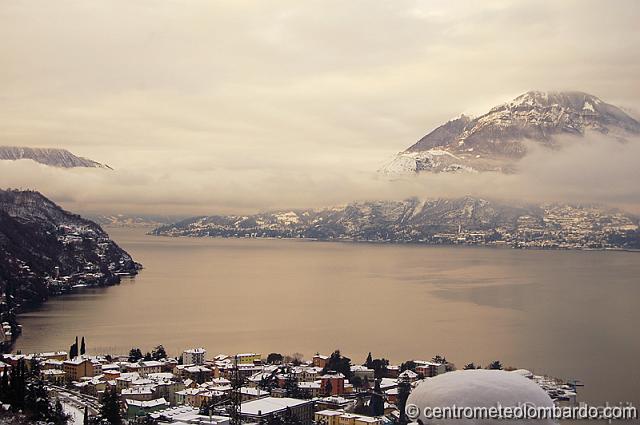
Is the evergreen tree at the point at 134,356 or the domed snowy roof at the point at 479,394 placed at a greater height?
the domed snowy roof at the point at 479,394

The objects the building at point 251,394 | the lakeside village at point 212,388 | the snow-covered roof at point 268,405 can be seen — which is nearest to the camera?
the lakeside village at point 212,388

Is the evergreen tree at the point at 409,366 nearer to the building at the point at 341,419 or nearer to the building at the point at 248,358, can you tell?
the building at the point at 248,358

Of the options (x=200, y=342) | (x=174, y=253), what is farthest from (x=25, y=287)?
(x=174, y=253)

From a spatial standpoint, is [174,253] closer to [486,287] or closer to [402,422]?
[486,287]

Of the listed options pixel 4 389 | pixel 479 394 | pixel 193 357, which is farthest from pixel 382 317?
pixel 479 394

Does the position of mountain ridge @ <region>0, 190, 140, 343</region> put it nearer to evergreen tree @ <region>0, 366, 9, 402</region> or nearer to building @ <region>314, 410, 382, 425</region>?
evergreen tree @ <region>0, 366, 9, 402</region>

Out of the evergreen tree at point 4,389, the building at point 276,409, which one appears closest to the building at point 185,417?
the building at point 276,409

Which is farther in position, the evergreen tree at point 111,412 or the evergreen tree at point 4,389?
the evergreen tree at point 111,412
